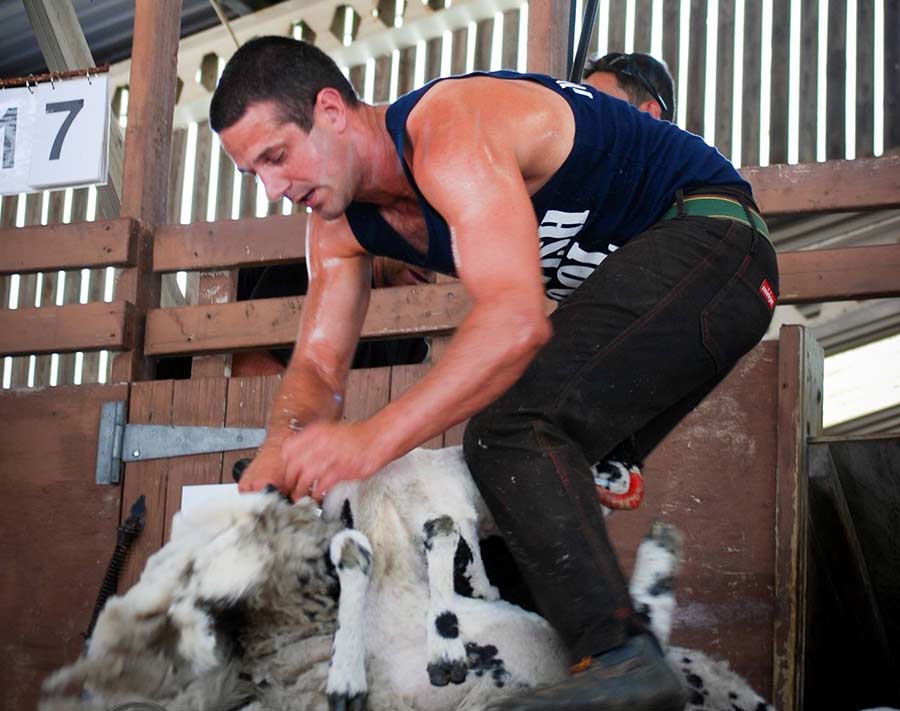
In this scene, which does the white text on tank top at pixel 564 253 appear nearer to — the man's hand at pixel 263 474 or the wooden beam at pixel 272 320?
the man's hand at pixel 263 474

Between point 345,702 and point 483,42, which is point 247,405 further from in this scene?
point 483,42

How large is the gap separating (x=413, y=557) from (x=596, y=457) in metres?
0.45

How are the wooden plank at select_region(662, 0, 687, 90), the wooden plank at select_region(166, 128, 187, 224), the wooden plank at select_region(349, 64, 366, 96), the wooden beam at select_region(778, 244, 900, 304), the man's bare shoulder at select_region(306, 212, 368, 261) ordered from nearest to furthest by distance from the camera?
the man's bare shoulder at select_region(306, 212, 368, 261) < the wooden beam at select_region(778, 244, 900, 304) < the wooden plank at select_region(662, 0, 687, 90) < the wooden plank at select_region(349, 64, 366, 96) < the wooden plank at select_region(166, 128, 187, 224)

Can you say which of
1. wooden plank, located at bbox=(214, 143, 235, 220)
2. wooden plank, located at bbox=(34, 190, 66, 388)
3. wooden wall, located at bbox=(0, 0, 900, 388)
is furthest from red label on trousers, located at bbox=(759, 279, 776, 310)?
wooden plank, located at bbox=(34, 190, 66, 388)

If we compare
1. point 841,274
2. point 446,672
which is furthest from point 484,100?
point 841,274

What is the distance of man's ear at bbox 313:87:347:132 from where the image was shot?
9.72 feet

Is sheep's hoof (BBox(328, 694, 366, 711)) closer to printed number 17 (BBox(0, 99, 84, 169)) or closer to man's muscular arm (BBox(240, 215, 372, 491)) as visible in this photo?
man's muscular arm (BBox(240, 215, 372, 491))

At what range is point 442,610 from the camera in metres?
2.58

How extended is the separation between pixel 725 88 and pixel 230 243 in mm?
4600

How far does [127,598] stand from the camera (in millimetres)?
2574

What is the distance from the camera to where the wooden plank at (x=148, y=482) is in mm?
4664

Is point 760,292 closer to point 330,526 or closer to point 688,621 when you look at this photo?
point 330,526

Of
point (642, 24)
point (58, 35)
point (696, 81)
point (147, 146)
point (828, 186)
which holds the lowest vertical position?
point (828, 186)

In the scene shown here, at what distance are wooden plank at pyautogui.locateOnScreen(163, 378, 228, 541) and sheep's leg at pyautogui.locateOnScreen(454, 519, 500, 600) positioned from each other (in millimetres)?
2164
